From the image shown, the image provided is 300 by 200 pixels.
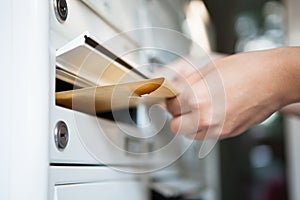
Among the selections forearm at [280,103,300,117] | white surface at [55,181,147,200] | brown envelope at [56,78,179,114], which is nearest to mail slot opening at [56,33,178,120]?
brown envelope at [56,78,179,114]

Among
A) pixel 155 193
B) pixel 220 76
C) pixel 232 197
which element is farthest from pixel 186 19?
pixel 232 197

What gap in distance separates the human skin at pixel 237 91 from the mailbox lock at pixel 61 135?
0.21m

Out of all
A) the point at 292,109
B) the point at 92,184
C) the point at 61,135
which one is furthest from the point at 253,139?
the point at 61,135

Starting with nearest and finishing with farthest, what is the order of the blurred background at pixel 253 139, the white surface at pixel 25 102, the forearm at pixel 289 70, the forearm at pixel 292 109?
the white surface at pixel 25 102 < the forearm at pixel 289 70 < the forearm at pixel 292 109 < the blurred background at pixel 253 139

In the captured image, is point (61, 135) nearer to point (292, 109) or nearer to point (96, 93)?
point (96, 93)

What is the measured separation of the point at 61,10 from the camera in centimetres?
53

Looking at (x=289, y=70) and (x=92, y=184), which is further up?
(x=289, y=70)

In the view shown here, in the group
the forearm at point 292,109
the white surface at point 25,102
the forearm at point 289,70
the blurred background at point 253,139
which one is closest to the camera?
the white surface at point 25,102

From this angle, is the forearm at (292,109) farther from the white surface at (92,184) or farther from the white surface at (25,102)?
the white surface at (25,102)

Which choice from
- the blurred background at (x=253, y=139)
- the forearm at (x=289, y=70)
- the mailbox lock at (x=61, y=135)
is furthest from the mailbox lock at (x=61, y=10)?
the blurred background at (x=253, y=139)

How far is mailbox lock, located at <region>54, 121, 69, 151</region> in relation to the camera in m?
0.51

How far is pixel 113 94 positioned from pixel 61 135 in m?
0.09

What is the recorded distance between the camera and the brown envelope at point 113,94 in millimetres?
531

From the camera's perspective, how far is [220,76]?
2.17 feet
